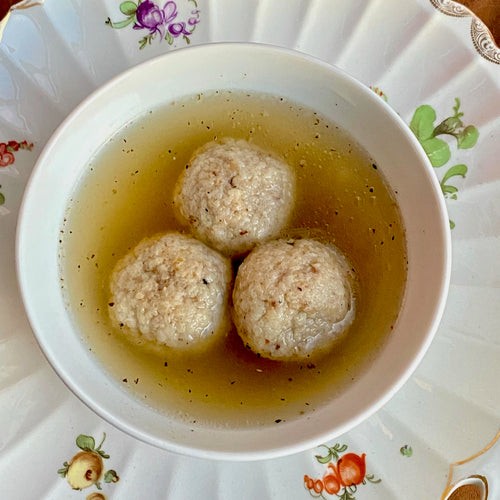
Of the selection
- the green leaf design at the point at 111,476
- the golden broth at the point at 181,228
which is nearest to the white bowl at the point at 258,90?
the golden broth at the point at 181,228

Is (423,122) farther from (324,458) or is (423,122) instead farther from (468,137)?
(324,458)

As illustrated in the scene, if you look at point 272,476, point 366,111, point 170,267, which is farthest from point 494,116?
point 272,476

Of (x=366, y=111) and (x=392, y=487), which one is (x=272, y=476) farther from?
(x=366, y=111)

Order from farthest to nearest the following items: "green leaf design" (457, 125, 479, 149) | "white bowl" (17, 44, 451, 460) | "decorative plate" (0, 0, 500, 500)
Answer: "green leaf design" (457, 125, 479, 149), "decorative plate" (0, 0, 500, 500), "white bowl" (17, 44, 451, 460)

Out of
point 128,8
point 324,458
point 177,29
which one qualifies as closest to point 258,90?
point 177,29

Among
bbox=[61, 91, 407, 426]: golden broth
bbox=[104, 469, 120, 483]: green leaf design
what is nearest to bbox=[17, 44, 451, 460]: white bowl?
bbox=[61, 91, 407, 426]: golden broth

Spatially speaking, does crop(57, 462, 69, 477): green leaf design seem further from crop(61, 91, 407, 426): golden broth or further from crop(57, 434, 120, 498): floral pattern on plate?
crop(61, 91, 407, 426): golden broth
